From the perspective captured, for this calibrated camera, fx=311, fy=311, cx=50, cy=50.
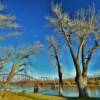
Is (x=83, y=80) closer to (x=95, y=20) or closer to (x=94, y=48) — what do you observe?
(x=94, y=48)

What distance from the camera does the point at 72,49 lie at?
106ft

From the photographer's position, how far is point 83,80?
31531 mm

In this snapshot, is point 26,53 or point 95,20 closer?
point 26,53

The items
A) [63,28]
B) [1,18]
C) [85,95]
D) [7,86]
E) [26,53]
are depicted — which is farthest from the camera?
[63,28]

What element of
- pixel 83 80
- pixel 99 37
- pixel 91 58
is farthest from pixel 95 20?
pixel 83 80

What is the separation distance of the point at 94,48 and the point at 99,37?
1.31m

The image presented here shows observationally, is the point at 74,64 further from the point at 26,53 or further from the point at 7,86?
the point at 7,86

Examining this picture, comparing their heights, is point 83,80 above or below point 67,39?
below

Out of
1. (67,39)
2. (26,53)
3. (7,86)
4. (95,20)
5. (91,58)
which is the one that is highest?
(95,20)

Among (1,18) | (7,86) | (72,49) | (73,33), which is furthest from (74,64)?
(7,86)

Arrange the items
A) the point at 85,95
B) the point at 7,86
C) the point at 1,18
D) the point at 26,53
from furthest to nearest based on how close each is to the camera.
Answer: the point at 85,95, the point at 1,18, the point at 26,53, the point at 7,86

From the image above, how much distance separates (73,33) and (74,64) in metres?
3.67

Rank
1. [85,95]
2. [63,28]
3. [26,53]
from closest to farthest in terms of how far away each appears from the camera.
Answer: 1. [26,53]
2. [85,95]
3. [63,28]

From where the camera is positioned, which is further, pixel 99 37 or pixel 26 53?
pixel 99 37
